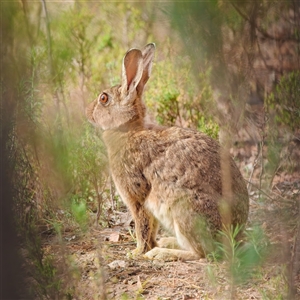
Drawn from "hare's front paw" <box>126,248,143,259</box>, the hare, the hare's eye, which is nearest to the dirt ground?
"hare's front paw" <box>126,248,143,259</box>

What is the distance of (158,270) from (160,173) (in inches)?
29.2

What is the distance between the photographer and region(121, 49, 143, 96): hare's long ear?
16.8 ft

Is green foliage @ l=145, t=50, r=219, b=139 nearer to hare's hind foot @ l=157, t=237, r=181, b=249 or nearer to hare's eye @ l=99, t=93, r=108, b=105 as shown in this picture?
hare's eye @ l=99, t=93, r=108, b=105

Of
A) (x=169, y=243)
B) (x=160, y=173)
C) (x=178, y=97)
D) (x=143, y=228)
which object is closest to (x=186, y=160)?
(x=160, y=173)

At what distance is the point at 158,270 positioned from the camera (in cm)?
449

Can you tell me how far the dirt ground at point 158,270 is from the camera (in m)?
3.53

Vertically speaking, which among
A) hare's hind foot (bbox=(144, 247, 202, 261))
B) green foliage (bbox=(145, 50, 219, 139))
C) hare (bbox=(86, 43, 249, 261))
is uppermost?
green foliage (bbox=(145, 50, 219, 139))

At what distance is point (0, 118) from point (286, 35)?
15.9 ft

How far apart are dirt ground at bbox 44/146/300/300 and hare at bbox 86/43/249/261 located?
212 millimetres

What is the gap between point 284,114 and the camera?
228 inches

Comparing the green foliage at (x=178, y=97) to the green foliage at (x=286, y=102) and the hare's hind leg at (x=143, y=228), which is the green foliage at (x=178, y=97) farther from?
the hare's hind leg at (x=143, y=228)

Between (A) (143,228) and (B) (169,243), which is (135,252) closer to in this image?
(A) (143,228)

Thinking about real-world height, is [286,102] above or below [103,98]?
below

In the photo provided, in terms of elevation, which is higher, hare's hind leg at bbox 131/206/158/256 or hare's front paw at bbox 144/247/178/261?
hare's hind leg at bbox 131/206/158/256
